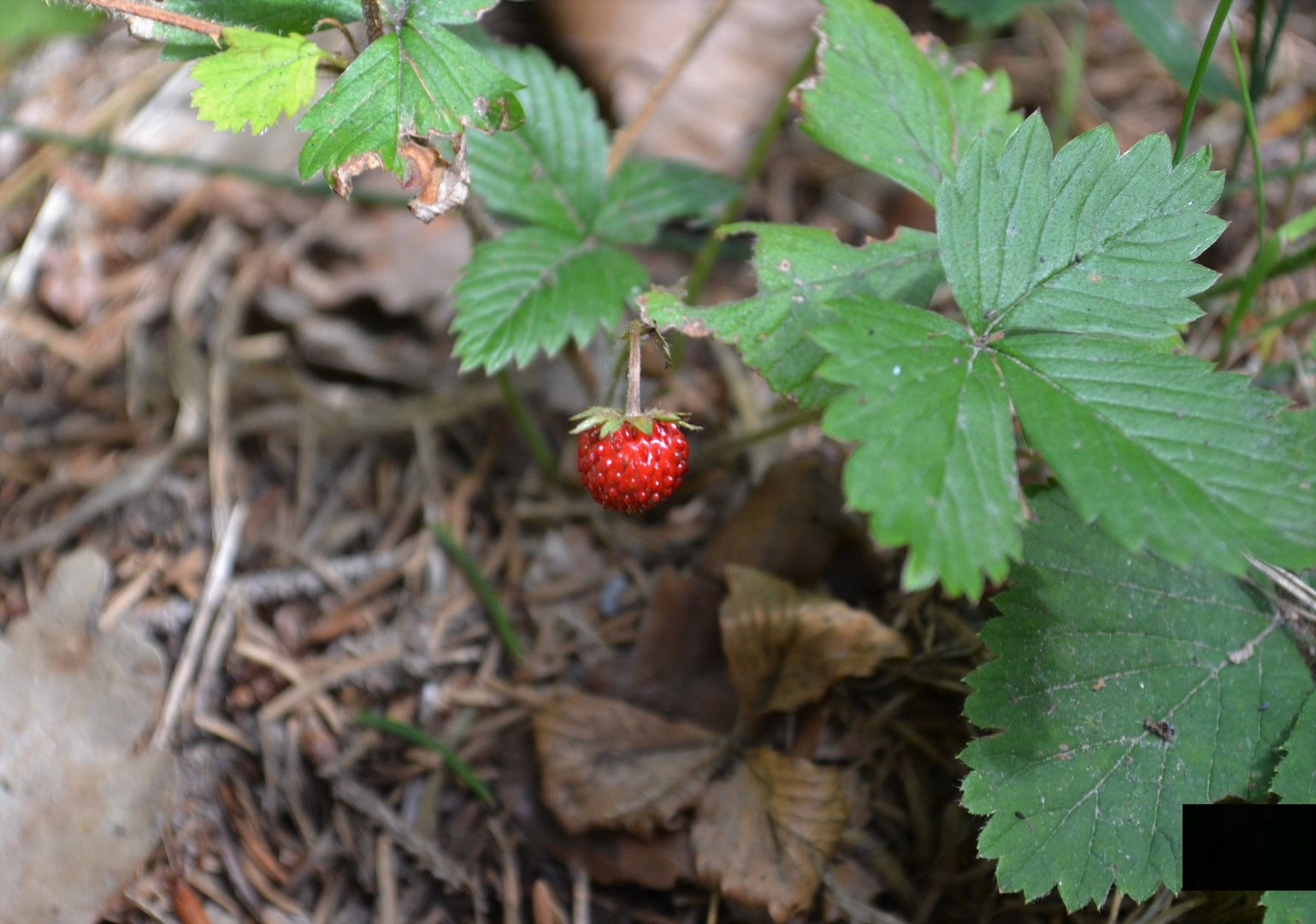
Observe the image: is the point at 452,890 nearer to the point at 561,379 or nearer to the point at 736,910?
the point at 736,910

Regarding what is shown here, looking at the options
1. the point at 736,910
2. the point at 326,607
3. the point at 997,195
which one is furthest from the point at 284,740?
the point at 997,195

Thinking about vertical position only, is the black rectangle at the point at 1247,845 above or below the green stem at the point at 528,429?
above

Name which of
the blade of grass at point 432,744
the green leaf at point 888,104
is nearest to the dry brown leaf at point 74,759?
the blade of grass at point 432,744

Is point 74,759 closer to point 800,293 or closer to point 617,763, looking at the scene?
point 617,763

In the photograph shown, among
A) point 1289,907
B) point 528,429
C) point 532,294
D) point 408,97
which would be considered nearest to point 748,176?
point 532,294

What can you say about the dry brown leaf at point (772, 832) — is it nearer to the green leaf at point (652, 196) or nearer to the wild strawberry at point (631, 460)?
the wild strawberry at point (631, 460)

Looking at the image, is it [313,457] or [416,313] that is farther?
[416,313]
